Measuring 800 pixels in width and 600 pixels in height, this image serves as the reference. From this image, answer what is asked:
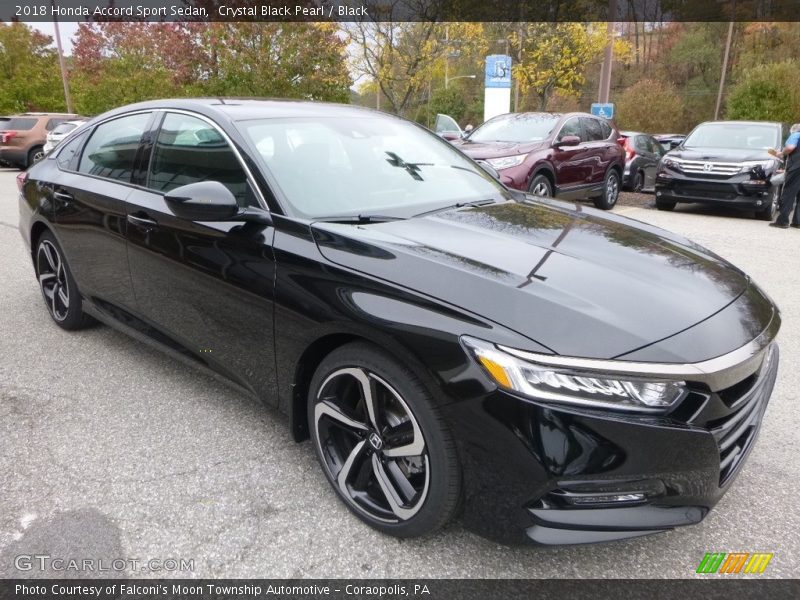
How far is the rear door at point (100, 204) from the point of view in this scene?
11.1ft

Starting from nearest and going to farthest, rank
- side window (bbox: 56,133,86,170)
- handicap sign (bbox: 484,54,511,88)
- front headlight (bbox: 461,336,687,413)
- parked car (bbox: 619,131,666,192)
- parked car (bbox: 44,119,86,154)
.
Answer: front headlight (bbox: 461,336,687,413) < side window (bbox: 56,133,86,170) < parked car (bbox: 619,131,666,192) < handicap sign (bbox: 484,54,511,88) < parked car (bbox: 44,119,86,154)

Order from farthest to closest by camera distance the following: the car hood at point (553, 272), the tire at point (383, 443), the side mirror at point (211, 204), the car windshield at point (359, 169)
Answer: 1. the car windshield at point (359, 169)
2. the side mirror at point (211, 204)
3. the tire at point (383, 443)
4. the car hood at point (553, 272)

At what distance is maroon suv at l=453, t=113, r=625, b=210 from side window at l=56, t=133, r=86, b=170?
517 centimetres

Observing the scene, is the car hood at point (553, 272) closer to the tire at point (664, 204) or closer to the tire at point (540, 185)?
the tire at point (540, 185)

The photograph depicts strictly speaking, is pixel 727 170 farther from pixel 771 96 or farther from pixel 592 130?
pixel 771 96

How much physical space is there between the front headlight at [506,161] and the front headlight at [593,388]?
6662 mm

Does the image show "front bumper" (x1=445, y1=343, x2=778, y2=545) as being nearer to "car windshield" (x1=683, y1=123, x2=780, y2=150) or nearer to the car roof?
the car roof

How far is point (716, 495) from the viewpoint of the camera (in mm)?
1944

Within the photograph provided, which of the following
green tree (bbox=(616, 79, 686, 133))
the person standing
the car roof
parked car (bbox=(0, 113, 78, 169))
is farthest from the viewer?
green tree (bbox=(616, 79, 686, 133))

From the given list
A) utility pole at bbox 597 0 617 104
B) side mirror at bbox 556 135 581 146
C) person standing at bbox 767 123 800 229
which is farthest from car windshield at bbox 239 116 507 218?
utility pole at bbox 597 0 617 104

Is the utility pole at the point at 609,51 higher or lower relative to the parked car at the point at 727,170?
higher

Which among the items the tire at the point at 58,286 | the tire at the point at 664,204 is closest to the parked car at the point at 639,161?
the tire at the point at 664,204

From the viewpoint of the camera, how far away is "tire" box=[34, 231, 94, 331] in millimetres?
4066

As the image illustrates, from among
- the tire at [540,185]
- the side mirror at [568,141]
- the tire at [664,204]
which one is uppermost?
the side mirror at [568,141]
